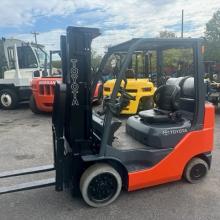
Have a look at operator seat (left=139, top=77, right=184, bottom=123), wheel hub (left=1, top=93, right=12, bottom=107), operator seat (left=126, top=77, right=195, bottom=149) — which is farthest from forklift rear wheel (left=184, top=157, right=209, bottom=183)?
wheel hub (left=1, top=93, right=12, bottom=107)

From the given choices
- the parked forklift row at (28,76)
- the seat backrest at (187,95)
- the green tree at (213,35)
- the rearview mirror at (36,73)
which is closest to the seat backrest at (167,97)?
the seat backrest at (187,95)

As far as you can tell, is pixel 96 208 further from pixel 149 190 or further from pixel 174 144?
pixel 174 144

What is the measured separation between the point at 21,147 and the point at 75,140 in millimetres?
2985

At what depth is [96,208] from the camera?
138 inches

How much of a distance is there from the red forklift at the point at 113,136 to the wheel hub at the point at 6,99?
7709mm

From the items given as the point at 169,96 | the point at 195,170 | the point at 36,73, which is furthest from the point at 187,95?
the point at 36,73

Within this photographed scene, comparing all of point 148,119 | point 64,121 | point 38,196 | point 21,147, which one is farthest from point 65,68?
point 21,147

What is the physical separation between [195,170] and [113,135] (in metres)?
1.40

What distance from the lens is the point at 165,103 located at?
4.15 m

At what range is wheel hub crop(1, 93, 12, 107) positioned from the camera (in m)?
11.2

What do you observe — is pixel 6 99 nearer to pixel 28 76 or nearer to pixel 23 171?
pixel 28 76

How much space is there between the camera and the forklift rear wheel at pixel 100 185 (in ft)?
11.3

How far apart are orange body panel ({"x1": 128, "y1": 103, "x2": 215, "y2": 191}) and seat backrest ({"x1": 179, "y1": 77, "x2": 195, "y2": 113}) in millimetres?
222

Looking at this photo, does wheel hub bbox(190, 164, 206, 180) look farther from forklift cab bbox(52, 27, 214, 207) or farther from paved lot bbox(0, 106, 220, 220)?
paved lot bbox(0, 106, 220, 220)
